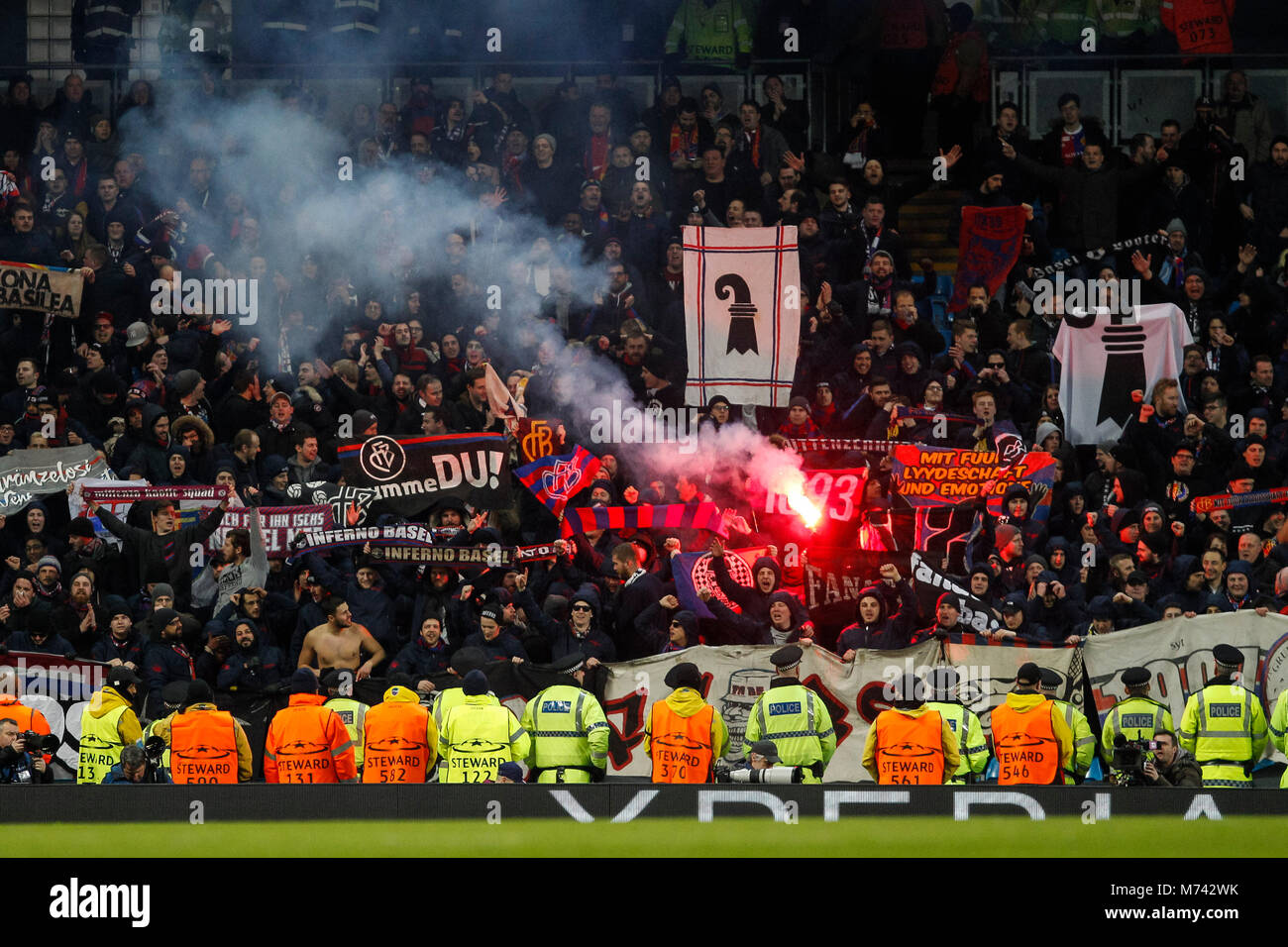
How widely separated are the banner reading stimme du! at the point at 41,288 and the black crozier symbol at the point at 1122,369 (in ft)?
28.0

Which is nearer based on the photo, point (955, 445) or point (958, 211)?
point (955, 445)

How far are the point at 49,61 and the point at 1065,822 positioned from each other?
15.8 meters

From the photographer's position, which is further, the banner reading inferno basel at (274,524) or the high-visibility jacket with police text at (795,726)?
the banner reading inferno basel at (274,524)

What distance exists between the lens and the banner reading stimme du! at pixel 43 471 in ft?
48.3

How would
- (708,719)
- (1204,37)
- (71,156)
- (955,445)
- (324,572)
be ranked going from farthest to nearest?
(1204,37), (71,156), (955,445), (324,572), (708,719)

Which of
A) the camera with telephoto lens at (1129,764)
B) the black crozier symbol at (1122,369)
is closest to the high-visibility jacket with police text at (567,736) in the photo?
the camera with telephoto lens at (1129,764)

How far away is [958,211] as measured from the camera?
1825 cm

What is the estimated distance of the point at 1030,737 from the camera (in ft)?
36.7

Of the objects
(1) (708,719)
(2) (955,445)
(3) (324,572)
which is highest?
(2) (955,445)

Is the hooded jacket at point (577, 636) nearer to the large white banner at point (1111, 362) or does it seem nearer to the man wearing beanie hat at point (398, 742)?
the man wearing beanie hat at point (398, 742)

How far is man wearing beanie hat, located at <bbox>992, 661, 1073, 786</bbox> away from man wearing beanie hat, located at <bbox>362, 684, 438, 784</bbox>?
3279mm

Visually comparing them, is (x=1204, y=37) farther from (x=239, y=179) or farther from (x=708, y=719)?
(x=708, y=719)

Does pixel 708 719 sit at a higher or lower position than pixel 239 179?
lower
